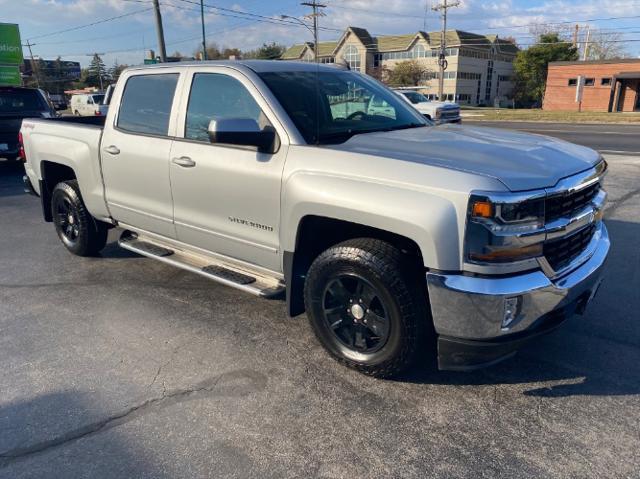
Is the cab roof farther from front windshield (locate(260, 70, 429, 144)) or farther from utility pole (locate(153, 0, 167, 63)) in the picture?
utility pole (locate(153, 0, 167, 63))

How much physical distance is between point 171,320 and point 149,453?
63.6 inches

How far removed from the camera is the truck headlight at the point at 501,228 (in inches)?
100

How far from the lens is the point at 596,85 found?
47125 mm

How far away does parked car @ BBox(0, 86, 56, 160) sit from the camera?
11.5 metres

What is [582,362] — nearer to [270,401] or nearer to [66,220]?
[270,401]

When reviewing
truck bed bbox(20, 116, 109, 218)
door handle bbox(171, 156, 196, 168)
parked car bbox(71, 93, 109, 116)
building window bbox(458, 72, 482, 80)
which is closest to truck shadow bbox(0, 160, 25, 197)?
truck bed bbox(20, 116, 109, 218)

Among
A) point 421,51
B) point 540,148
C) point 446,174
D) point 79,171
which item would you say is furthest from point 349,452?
point 421,51

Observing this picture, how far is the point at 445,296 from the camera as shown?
2.67 metres

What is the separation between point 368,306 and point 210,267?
154cm

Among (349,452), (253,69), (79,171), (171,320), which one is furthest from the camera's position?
(79,171)

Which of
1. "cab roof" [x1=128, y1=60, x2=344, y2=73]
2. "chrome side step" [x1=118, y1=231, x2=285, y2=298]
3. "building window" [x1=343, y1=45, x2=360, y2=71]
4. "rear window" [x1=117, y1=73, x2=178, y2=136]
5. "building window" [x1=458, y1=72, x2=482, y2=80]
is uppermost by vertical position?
"building window" [x1=343, y1=45, x2=360, y2=71]

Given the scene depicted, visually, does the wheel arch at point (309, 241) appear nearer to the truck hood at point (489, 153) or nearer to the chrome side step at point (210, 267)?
the chrome side step at point (210, 267)

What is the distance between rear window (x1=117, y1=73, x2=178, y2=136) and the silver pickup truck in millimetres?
17

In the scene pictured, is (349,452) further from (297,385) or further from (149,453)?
(149,453)
